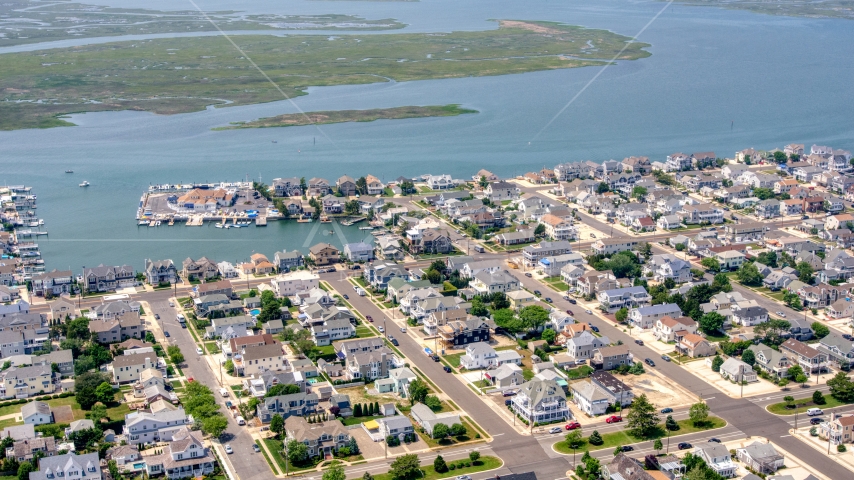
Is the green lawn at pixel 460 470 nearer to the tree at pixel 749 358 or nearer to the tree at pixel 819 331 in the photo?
the tree at pixel 749 358

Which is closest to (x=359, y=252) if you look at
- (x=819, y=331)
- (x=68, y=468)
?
(x=819, y=331)

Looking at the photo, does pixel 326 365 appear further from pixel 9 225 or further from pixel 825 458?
pixel 9 225

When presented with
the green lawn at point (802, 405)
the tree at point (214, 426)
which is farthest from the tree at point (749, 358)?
the tree at point (214, 426)

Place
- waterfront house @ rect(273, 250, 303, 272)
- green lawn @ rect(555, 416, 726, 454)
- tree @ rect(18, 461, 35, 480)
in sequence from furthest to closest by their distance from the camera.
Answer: waterfront house @ rect(273, 250, 303, 272) → green lawn @ rect(555, 416, 726, 454) → tree @ rect(18, 461, 35, 480)

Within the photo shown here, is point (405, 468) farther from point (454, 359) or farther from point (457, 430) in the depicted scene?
point (454, 359)

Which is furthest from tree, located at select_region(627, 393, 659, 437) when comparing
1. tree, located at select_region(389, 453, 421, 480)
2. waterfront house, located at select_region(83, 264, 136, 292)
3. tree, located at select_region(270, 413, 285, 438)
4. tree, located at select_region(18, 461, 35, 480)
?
waterfront house, located at select_region(83, 264, 136, 292)

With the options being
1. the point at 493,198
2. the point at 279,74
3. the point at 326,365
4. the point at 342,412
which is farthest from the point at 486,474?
the point at 279,74

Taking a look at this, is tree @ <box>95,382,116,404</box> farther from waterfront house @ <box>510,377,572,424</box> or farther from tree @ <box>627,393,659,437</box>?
tree @ <box>627,393,659,437</box>
